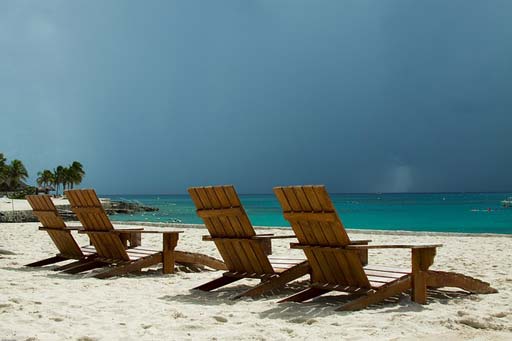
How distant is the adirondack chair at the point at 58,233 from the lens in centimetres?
848

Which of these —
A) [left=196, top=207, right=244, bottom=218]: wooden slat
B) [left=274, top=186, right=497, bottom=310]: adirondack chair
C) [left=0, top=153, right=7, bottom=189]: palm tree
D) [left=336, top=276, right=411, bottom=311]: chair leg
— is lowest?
[left=336, top=276, right=411, bottom=311]: chair leg

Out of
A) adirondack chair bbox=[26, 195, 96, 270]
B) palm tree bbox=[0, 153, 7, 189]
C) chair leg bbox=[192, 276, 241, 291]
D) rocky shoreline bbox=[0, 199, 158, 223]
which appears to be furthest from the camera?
palm tree bbox=[0, 153, 7, 189]

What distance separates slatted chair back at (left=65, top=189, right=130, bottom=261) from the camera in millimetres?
7750

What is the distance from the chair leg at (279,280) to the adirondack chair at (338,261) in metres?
0.40

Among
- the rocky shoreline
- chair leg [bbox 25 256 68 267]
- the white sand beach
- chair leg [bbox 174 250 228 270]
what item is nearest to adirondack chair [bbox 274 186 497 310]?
the white sand beach

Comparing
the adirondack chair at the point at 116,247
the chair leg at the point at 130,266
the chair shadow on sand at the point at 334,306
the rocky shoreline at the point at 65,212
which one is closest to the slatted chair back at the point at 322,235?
the chair shadow on sand at the point at 334,306

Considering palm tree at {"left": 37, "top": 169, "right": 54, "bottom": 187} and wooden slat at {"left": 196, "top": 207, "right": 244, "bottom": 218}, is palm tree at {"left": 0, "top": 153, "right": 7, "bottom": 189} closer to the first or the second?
palm tree at {"left": 37, "top": 169, "right": 54, "bottom": 187}

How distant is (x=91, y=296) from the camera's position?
5.98 m

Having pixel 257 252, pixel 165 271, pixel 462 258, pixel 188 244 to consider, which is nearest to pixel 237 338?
pixel 257 252

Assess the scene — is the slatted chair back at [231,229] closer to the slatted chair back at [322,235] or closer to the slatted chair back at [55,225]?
the slatted chair back at [322,235]

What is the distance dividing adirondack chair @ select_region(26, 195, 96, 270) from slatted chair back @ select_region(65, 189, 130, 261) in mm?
356

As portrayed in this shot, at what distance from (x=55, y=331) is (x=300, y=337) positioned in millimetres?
1756

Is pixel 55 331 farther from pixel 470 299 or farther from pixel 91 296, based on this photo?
pixel 470 299

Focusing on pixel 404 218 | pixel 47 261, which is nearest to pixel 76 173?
pixel 404 218
